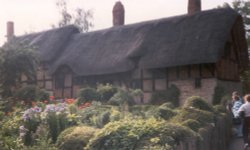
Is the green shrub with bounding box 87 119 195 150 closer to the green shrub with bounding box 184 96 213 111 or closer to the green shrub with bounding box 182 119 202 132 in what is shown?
the green shrub with bounding box 182 119 202 132

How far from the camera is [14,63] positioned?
22547 millimetres

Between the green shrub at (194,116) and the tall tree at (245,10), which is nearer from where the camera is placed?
the green shrub at (194,116)

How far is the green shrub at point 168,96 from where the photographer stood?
22938 millimetres

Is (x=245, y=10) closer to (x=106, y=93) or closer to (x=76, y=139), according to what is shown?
(x=106, y=93)

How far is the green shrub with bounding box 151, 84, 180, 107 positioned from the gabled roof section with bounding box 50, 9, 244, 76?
1532 mm

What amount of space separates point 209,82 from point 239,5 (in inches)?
686

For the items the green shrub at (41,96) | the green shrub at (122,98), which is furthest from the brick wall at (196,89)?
the green shrub at (41,96)

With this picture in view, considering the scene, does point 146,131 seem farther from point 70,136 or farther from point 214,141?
point 214,141

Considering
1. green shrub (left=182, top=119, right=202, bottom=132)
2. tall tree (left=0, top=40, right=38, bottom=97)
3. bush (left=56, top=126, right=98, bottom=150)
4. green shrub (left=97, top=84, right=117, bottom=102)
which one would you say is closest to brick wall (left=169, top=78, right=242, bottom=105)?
green shrub (left=97, top=84, right=117, bottom=102)

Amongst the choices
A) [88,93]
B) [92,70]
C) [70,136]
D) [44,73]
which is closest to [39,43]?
[44,73]

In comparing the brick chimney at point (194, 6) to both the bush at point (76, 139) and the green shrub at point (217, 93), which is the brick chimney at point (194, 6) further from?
the bush at point (76, 139)

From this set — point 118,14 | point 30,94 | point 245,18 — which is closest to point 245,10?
point 245,18

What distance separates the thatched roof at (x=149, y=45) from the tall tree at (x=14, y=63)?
4.17 metres

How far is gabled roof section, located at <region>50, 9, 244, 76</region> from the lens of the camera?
Answer: 2227 centimetres
